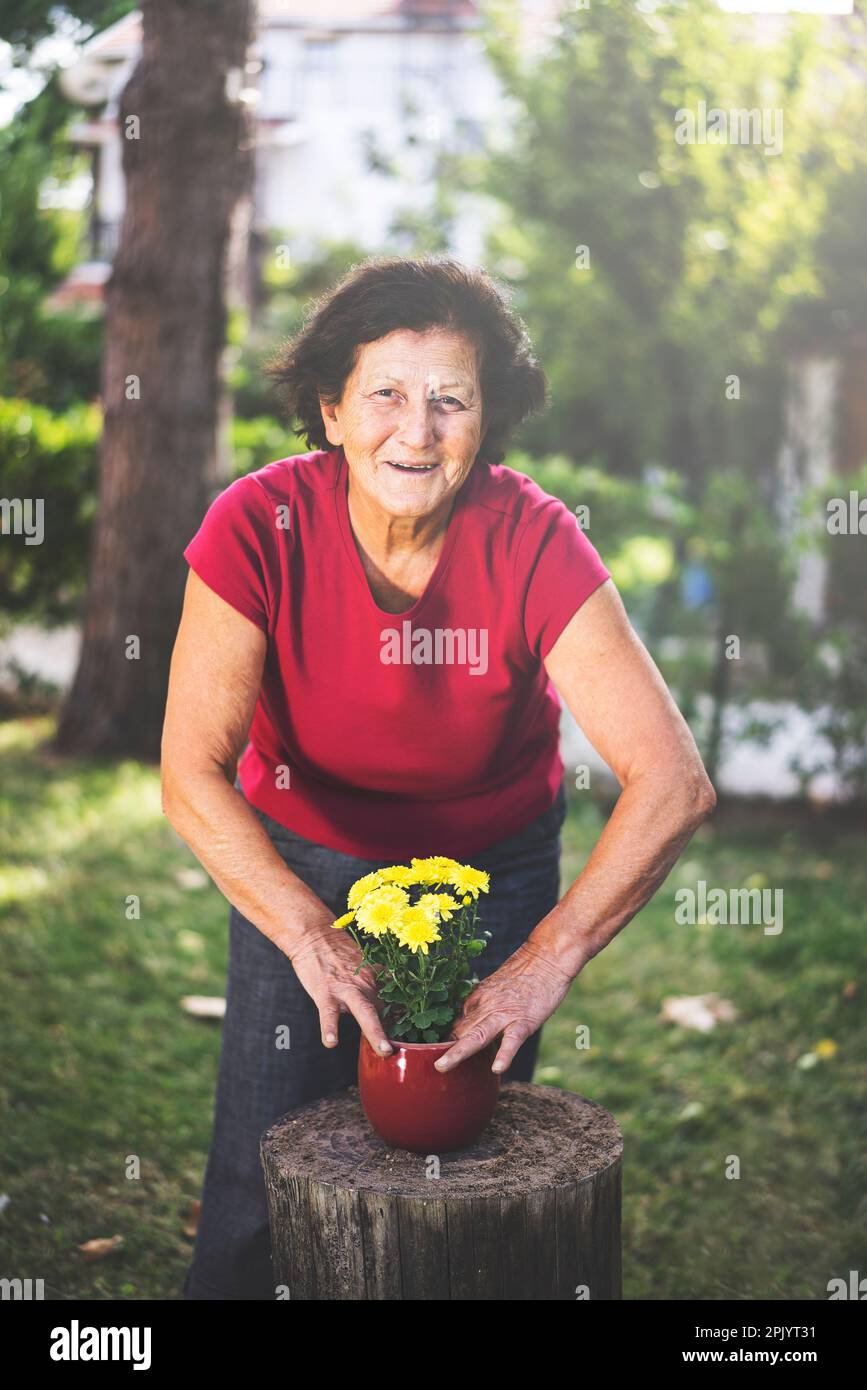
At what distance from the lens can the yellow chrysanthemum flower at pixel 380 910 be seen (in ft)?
7.59

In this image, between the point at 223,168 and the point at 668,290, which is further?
the point at 668,290

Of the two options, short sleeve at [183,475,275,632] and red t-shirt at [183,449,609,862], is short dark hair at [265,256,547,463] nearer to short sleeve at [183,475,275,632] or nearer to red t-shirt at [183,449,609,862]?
red t-shirt at [183,449,609,862]

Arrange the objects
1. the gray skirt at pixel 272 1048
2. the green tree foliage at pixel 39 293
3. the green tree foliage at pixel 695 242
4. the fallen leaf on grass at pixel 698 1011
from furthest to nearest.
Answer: the green tree foliage at pixel 39 293, the green tree foliage at pixel 695 242, the fallen leaf on grass at pixel 698 1011, the gray skirt at pixel 272 1048

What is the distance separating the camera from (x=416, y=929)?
2301mm

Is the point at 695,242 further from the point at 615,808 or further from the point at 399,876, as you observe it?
the point at 399,876

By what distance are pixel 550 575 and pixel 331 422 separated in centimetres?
57

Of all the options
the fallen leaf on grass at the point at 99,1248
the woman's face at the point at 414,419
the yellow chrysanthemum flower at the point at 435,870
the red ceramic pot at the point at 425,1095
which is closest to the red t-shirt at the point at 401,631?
the woman's face at the point at 414,419

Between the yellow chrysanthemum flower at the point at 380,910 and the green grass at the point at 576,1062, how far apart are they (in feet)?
5.56

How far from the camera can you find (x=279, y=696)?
9.00 feet

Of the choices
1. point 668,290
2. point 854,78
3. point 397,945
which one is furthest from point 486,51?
point 397,945

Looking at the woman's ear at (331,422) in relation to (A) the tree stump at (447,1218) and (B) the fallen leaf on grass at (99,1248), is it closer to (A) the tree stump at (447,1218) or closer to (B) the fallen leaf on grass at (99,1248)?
(A) the tree stump at (447,1218)

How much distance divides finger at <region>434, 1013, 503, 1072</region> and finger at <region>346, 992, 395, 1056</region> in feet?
0.31
